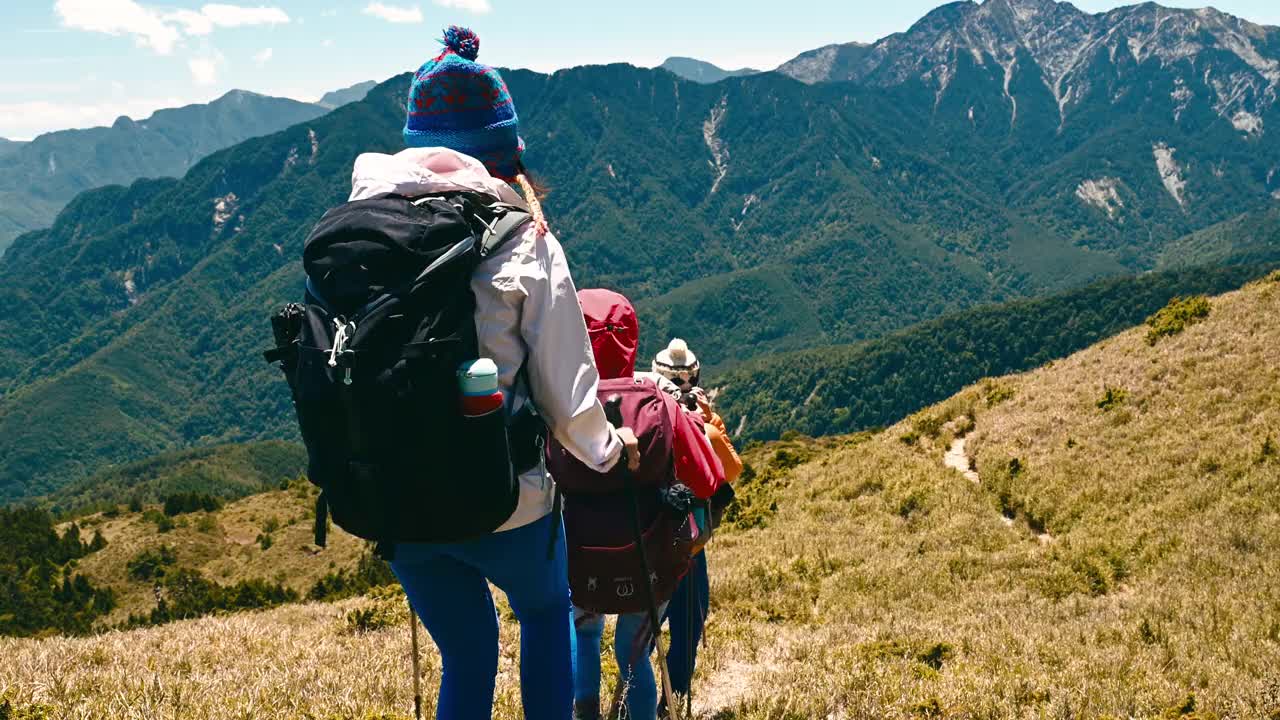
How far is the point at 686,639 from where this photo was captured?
187 inches

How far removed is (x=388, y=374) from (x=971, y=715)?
14.0 ft

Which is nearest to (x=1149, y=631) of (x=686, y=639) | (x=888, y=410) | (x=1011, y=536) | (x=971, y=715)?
(x=971, y=715)

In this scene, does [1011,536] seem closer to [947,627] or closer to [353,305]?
[947,627]

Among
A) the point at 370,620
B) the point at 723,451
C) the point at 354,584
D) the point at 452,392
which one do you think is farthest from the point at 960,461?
the point at 354,584

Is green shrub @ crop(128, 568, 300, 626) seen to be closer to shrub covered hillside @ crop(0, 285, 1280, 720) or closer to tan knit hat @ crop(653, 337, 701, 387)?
shrub covered hillside @ crop(0, 285, 1280, 720)

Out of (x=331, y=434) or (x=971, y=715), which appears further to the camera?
(x=971, y=715)

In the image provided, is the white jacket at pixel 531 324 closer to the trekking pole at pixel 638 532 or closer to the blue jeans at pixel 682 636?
the trekking pole at pixel 638 532

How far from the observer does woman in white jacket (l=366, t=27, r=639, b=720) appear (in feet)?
8.50

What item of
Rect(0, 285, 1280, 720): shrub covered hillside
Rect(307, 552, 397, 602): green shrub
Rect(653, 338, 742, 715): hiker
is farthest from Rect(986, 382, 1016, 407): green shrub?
Rect(653, 338, 742, 715): hiker

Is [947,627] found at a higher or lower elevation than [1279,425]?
lower

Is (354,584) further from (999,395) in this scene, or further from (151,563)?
(151,563)

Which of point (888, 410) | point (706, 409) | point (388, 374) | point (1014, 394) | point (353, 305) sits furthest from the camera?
point (888, 410)

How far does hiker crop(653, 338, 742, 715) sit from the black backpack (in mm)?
2040

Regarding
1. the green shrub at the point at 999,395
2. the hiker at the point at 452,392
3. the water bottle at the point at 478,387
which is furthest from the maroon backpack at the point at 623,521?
the green shrub at the point at 999,395
